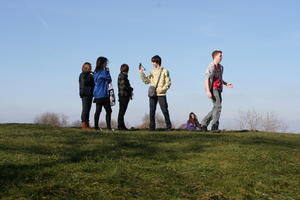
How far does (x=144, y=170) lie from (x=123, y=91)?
6.96 meters

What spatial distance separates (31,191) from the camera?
14.2ft

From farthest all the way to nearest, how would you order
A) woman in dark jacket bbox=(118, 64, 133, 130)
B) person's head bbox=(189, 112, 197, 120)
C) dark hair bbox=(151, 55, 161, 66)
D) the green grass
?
person's head bbox=(189, 112, 197, 120) → woman in dark jacket bbox=(118, 64, 133, 130) → dark hair bbox=(151, 55, 161, 66) → the green grass

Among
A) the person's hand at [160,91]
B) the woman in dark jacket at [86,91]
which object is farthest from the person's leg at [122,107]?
the person's hand at [160,91]

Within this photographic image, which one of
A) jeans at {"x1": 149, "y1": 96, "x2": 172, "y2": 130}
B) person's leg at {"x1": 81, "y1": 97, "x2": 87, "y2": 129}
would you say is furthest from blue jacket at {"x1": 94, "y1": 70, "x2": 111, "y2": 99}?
jeans at {"x1": 149, "y1": 96, "x2": 172, "y2": 130}

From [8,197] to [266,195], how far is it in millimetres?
3076

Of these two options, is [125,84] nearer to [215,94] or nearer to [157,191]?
[215,94]

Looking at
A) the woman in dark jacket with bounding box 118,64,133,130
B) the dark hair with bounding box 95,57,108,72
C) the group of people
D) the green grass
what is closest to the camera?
the green grass

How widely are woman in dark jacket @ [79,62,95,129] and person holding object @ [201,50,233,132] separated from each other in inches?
143

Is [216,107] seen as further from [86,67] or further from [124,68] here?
[86,67]

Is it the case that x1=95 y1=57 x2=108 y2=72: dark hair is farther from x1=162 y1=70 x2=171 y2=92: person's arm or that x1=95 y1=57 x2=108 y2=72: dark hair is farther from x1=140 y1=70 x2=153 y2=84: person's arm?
x1=162 y1=70 x2=171 y2=92: person's arm

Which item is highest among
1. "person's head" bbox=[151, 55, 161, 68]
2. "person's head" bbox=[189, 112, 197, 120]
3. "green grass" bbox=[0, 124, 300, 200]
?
"person's head" bbox=[151, 55, 161, 68]

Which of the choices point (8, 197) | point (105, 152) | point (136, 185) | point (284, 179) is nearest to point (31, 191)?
point (8, 197)

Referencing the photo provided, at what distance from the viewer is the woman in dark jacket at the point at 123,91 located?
12.3 meters

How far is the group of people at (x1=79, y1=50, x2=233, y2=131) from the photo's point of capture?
38.6 ft
